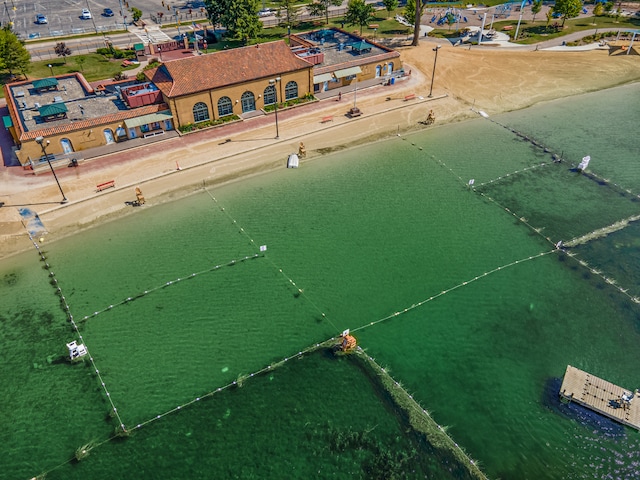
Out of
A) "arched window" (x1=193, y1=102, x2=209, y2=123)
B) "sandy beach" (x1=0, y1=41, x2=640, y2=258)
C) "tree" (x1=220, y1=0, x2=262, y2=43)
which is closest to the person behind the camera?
"sandy beach" (x1=0, y1=41, x2=640, y2=258)

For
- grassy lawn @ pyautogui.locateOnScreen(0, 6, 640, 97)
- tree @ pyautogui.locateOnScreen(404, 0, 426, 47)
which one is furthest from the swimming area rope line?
tree @ pyautogui.locateOnScreen(404, 0, 426, 47)

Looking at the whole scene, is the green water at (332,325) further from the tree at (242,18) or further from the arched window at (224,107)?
the tree at (242,18)

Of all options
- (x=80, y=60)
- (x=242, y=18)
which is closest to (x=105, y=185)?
(x=80, y=60)

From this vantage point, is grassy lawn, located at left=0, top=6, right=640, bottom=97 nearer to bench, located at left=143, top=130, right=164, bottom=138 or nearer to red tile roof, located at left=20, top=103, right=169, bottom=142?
red tile roof, located at left=20, top=103, right=169, bottom=142

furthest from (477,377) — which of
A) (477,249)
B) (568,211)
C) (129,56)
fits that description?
(129,56)

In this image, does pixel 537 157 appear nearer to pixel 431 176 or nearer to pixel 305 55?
pixel 431 176

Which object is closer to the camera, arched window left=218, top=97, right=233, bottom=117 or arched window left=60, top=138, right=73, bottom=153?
arched window left=60, top=138, right=73, bottom=153
